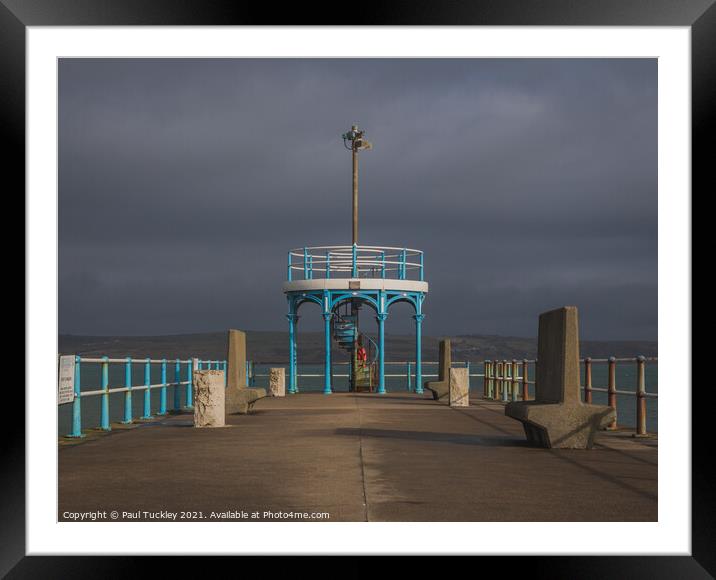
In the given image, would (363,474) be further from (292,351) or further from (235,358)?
(292,351)

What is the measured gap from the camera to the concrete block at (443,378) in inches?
1041

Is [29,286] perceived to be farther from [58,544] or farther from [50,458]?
[58,544]

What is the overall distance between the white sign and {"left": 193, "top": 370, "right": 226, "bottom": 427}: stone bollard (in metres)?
2.70

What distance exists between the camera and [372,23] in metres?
5.95

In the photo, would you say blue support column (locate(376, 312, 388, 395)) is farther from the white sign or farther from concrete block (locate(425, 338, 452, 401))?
the white sign

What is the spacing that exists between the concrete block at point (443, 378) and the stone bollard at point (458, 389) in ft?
10.6

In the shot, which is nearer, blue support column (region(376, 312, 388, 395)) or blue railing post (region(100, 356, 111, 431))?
blue railing post (region(100, 356, 111, 431))

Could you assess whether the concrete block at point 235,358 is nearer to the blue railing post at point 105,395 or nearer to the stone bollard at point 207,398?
the stone bollard at point 207,398

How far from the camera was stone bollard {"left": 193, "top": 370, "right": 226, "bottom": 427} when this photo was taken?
50.4 feet

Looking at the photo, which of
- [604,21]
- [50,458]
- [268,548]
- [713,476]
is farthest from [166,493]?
[604,21]

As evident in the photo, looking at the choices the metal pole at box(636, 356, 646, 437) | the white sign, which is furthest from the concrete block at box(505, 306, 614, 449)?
the white sign

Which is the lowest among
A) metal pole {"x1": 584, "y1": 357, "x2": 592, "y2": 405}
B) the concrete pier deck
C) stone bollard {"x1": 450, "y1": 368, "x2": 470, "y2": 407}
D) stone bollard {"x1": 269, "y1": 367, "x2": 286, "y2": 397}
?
stone bollard {"x1": 269, "y1": 367, "x2": 286, "y2": 397}

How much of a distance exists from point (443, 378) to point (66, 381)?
16891 mm

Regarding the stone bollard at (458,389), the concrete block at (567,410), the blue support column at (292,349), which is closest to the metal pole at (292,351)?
the blue support column at (292,349)
